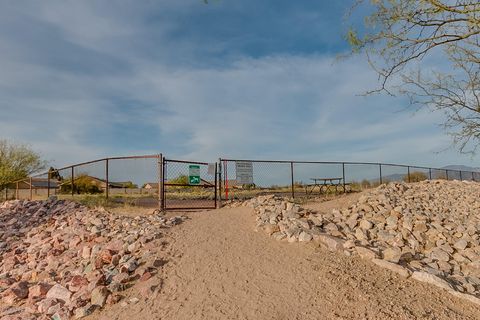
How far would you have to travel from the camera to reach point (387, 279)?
698 cm

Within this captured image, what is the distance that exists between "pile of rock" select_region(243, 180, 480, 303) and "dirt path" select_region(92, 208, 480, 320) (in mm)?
420

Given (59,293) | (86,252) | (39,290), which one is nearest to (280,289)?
(59,293)

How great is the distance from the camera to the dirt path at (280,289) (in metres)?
6.05

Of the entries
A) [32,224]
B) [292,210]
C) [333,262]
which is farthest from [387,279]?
[32,224]

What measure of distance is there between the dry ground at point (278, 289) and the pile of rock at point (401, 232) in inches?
15.7

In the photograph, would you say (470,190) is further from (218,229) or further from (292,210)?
(218,229)

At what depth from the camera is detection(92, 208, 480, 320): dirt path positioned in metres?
6.05

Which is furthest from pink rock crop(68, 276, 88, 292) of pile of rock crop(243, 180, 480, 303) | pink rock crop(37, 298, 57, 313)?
pile of rock crop(243, 180, 480, 303)

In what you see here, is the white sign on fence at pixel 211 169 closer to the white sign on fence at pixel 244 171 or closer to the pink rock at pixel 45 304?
the white sign on fence at pixel 244 171

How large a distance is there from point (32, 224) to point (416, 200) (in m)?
12.8

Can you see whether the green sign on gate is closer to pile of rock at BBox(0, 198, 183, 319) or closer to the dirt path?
pile of rock at BBox(0, 198, 183, 319)

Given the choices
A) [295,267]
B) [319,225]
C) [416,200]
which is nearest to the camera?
[295,267]

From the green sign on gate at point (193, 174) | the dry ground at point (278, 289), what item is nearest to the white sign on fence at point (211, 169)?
the green sign on gate at point (193, 174)

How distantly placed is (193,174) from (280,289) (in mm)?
6775
